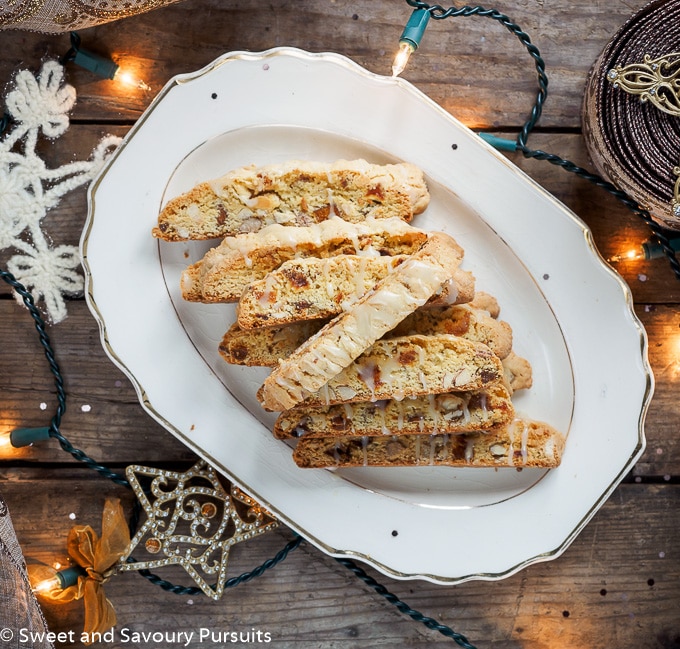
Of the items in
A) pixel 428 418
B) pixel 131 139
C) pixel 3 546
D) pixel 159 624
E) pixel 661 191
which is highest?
pixel 661 191

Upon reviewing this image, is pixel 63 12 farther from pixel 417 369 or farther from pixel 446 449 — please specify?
pixel 446 449

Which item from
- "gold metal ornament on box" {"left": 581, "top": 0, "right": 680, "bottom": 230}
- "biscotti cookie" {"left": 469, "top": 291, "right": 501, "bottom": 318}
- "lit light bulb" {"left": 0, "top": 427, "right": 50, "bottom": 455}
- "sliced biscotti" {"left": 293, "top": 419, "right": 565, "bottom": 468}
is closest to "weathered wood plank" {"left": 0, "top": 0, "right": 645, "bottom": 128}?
"gold metal ornament on box" {"left": 581, "top": 0, "right": 680, "bottom": 230}

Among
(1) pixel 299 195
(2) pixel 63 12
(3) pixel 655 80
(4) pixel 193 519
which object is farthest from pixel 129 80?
(3) pixel 655 80

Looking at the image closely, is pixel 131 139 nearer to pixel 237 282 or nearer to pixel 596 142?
pixel 237 282

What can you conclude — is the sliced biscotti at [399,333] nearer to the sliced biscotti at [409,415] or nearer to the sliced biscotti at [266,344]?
the sliced biscotti at [266,344]

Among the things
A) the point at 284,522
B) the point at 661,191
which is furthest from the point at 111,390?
the point at 661,191

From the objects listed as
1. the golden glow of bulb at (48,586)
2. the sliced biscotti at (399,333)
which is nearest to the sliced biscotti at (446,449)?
the sliced biscotti at (399,333)
